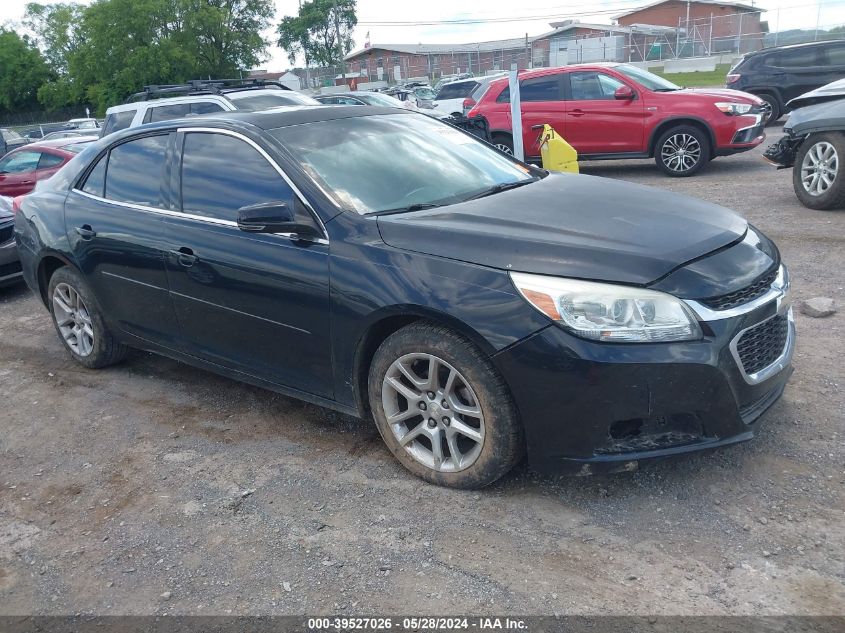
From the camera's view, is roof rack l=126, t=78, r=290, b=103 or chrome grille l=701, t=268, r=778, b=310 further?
roof rack l=126, t=78, r=290, b=103

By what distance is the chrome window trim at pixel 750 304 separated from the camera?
9.92 feet

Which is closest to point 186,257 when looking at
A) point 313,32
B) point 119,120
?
point 119,120

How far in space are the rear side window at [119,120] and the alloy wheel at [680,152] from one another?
7.85 meters

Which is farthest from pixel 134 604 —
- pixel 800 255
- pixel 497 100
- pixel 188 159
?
pixel 497 100

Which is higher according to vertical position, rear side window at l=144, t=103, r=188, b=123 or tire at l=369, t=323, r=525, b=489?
rear side window at l=144, t=103, r=188, b=123

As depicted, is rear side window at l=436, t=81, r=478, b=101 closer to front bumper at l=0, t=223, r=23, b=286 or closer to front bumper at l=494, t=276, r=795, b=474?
front bumper at l=0, t=223, r=23, b=286

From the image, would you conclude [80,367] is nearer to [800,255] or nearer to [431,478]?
[431,478]

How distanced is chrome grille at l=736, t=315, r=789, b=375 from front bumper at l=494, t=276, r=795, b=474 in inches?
0.8

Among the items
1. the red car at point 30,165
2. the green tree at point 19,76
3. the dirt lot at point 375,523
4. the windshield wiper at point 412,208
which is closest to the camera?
the dirt lot at point 375,523

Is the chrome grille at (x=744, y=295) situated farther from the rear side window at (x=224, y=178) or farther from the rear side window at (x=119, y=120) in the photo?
the rear side window at (x=119, y=120)

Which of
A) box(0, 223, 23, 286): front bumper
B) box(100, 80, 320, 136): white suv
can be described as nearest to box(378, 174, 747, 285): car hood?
box(0, 223, 23, 286): front bumper

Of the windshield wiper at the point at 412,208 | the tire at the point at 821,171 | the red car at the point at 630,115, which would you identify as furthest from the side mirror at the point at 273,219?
the red car at the point at 630,115

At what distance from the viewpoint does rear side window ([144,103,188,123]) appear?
1061cm

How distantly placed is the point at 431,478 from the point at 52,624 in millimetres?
1641
